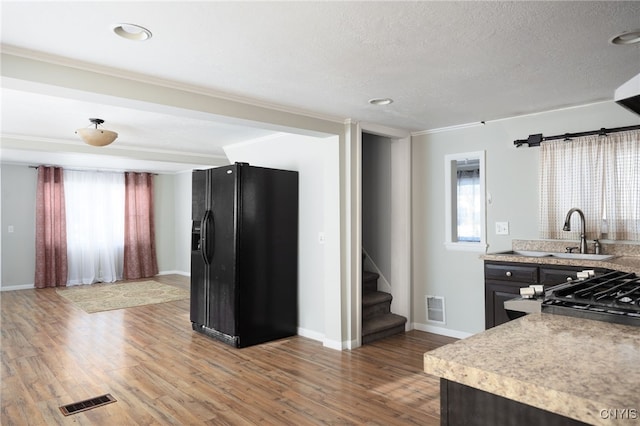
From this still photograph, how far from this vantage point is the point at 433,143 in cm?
466

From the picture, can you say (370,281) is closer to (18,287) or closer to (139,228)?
(139,228)

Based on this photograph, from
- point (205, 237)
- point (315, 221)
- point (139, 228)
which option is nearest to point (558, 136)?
point (315, 221)

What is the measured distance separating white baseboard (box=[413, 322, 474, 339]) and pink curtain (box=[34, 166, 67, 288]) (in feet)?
22.3

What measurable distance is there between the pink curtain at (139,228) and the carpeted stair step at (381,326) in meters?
6.19

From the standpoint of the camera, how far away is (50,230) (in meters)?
7.80

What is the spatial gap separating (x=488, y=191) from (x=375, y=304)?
1.73 metres

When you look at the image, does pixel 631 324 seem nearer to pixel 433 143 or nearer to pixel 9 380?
pixel 433 143

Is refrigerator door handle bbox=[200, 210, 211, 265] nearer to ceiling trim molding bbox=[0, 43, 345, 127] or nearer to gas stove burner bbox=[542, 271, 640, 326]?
ceiling trim molding bbox=[0, 43, 345, 127]

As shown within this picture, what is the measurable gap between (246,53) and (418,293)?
Answer: 11.2 feet

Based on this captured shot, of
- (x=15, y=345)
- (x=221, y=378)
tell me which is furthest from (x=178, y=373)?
(x=15, y=345)

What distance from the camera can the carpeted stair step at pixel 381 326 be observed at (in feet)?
14.1

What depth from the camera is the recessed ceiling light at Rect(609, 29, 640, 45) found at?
2.16m

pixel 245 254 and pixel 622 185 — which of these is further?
pixel 245 254

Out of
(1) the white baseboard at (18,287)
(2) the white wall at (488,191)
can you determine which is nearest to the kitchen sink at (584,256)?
(2) the white wall at (488,191)
